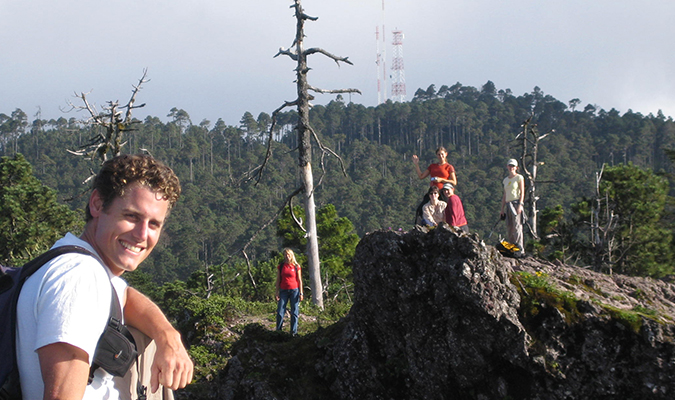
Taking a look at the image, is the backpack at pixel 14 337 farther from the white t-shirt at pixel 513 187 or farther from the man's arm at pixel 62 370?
the white t-shirt at pixel 513 187

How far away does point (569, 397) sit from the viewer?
5.18m

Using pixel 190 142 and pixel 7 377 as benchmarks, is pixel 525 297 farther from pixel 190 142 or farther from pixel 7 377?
pixel 190 142

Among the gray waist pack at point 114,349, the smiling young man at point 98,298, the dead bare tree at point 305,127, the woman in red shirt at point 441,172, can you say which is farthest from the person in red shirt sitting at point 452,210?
the gray waist pack at point 114,349

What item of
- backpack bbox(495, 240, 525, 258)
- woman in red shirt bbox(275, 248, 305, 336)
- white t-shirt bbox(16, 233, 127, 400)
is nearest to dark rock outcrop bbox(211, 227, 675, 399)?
backpack bbox(495, 240, 525, 258)

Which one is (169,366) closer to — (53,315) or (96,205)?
(53,315)

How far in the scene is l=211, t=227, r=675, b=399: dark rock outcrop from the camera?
5180 millimetres

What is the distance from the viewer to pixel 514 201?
9.07 meters

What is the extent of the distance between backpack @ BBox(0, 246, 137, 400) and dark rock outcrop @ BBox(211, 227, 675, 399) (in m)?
4.39

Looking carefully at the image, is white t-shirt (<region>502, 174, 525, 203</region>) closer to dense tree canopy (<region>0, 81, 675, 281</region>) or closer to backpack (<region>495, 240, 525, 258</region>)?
backpack (<region>495, 240, 525, 258</region>)

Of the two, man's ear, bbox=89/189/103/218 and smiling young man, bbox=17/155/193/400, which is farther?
man's ear, bbox=89/189/103/218

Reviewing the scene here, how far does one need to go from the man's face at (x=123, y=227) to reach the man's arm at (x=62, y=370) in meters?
0.34

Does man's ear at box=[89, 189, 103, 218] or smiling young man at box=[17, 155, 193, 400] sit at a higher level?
man's ear at box=[89, 189, 103, 218]

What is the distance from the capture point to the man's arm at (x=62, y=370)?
131 centimetres

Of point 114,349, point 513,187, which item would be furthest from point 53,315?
point 513,187
